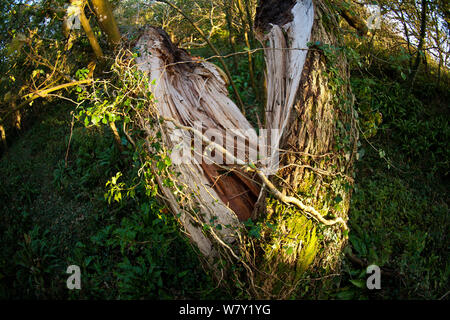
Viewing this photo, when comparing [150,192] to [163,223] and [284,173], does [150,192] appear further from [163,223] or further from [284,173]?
[284,173]

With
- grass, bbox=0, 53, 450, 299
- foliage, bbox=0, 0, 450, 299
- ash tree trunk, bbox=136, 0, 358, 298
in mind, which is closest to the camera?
ash tree trunk, bbox=136, 0, 358, 298

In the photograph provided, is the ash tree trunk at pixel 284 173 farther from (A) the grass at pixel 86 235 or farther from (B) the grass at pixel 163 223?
(A) the grass at pixel 86 235

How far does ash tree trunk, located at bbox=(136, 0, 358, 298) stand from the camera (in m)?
2.75

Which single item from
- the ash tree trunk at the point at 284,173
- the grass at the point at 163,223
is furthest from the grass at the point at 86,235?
the ash tree trunk at the point at 284,173

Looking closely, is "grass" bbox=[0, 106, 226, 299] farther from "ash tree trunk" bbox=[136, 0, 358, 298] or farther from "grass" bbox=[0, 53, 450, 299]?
"ash tree trunk" bbox=[136, 0, 358, 298]

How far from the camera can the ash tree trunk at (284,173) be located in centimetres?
275

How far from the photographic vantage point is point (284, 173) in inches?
110

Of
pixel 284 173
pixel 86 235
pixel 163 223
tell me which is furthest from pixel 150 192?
pixel 86 235

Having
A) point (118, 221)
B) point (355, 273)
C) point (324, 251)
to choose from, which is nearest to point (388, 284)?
point (355, 273)

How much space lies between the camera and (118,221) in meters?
4.18

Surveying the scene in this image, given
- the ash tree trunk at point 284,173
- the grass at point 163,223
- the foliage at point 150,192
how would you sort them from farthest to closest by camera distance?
1. the grass at point 163,223
2. the foliage at point 150,192
3. the ash tree trunk at point 284,173

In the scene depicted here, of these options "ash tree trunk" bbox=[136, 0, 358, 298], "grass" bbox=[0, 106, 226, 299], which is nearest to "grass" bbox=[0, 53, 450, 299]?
"grass" bbox=[0, 106, 226, 299]

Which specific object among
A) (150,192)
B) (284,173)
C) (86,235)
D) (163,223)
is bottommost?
(86,235)
